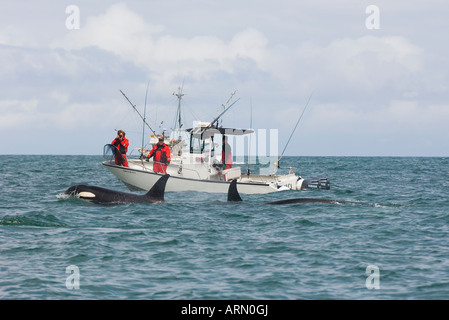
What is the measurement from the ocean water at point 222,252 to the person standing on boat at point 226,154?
7.02 m

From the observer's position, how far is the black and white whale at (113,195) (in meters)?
19.2

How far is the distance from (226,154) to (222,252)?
48.2ft

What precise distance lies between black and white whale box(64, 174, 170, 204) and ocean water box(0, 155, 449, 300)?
1.47 ft

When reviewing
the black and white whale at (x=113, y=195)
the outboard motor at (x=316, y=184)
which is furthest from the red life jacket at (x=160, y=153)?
the outboard motor at (x=316, y=184)

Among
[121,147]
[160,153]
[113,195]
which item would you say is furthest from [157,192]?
[121,147]

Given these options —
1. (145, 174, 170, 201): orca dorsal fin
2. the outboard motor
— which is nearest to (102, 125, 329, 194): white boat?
the outboard motor

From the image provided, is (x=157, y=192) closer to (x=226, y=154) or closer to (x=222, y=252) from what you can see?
(x=226, y=154)

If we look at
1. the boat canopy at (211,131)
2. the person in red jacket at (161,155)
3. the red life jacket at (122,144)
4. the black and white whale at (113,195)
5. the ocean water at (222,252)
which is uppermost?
the boat canopy at (211,131)

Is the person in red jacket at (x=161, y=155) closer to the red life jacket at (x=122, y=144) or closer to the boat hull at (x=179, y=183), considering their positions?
the boat hull at (x=179, y=183)

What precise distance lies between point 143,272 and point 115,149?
51.3ft

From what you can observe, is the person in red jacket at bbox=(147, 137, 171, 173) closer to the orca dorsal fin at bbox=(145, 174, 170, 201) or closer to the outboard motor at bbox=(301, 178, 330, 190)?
the orca dorsal fin at bbox=(145, 174, 170, 201)

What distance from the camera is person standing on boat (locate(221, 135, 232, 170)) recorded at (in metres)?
26.1
